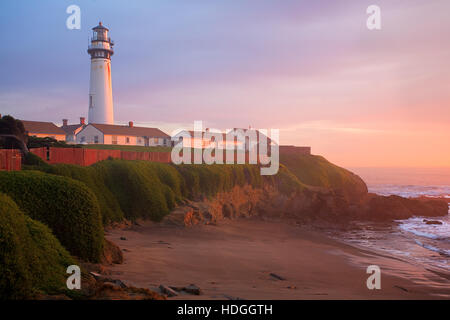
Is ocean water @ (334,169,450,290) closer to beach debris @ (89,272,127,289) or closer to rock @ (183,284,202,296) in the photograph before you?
rock @ (183,284,202,296)

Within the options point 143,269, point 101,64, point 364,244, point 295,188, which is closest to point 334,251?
point 364,244

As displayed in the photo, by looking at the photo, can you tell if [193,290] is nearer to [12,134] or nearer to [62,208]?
[62,208]

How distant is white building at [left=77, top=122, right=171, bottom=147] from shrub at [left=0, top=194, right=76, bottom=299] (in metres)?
50.4

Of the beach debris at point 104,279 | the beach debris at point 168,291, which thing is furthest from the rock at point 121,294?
the beach debris at point 104,279

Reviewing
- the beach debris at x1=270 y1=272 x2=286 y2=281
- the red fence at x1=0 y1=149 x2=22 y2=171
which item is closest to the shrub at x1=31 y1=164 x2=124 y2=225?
the red fence at x1=0 y1=149 x2=22 y2=171

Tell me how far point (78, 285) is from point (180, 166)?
1811cm

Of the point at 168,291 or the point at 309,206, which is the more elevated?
the point at 168,291

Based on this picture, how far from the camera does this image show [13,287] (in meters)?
5.62

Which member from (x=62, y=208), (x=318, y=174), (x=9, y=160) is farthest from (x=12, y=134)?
(x=318, y=174)

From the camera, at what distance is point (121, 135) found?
59.0 m

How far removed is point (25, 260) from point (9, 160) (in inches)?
354

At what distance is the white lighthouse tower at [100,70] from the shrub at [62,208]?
151 ft

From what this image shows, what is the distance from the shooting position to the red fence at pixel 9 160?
13.0 metres

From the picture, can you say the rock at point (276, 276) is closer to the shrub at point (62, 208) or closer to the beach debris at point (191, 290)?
the beach debris at point (191, 290)
